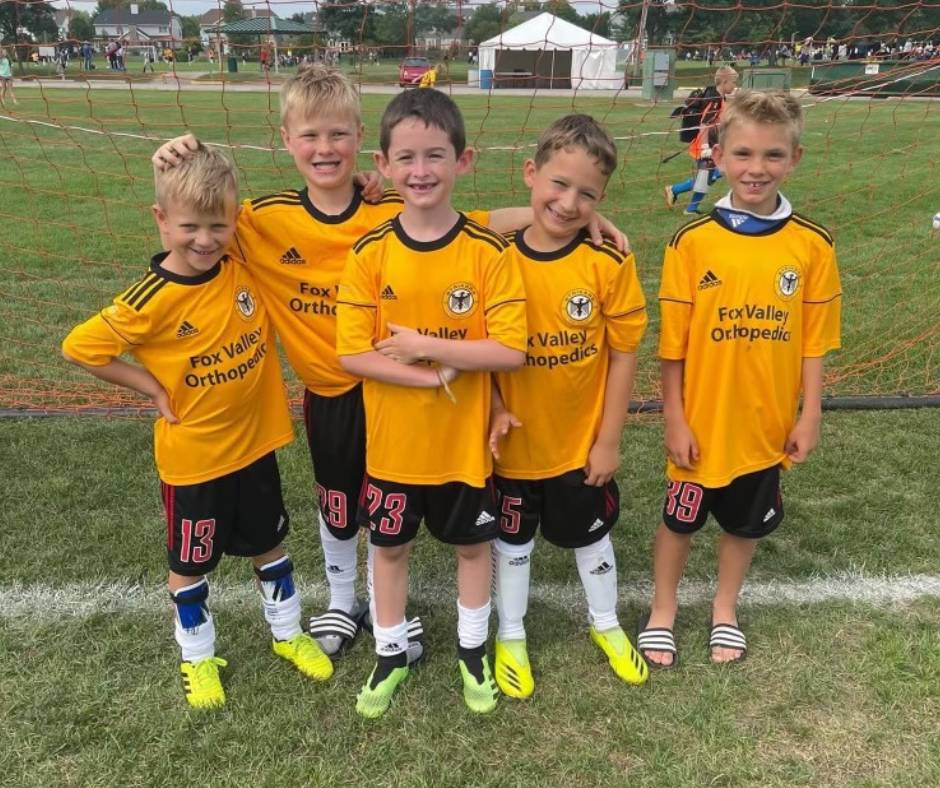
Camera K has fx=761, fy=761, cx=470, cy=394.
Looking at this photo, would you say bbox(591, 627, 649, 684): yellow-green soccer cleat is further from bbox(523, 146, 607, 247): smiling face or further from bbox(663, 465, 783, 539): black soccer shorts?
bbox(523, 146, 607, 247): smiling face

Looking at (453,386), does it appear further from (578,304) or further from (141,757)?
(141,757)

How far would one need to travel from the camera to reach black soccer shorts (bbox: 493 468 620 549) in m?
2.14

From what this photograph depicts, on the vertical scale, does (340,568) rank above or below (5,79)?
below

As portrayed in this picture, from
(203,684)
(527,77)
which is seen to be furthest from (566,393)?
(527,77)

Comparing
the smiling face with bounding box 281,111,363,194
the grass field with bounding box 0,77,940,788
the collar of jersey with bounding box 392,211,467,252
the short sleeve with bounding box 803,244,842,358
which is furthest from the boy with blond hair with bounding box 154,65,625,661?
the grass field with bounding box 0,77,940,788

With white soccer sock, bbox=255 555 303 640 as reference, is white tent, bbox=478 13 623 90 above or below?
above

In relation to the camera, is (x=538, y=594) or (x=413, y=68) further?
(x=413, y=68)

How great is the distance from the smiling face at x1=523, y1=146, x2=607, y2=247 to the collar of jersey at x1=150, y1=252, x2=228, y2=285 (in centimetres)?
84

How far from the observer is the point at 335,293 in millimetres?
2061

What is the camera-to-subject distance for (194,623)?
2.17m

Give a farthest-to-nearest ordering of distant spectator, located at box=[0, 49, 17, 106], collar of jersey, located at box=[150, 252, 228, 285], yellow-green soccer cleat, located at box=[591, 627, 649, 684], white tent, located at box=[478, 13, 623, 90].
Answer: distant spectator, located at box=[0, 49, 17, 106] < white tent, located at box=[478, 13, 623, 90] < yellow-green soccer cleat, located at box=[591, 627, 649, 684] < collar of jersey, located at box=[150, 252, 228, 285]

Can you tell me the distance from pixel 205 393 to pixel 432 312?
64 cm

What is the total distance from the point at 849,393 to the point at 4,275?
20.2 ft

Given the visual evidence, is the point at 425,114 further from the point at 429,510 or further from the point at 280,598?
the point at 280,598
